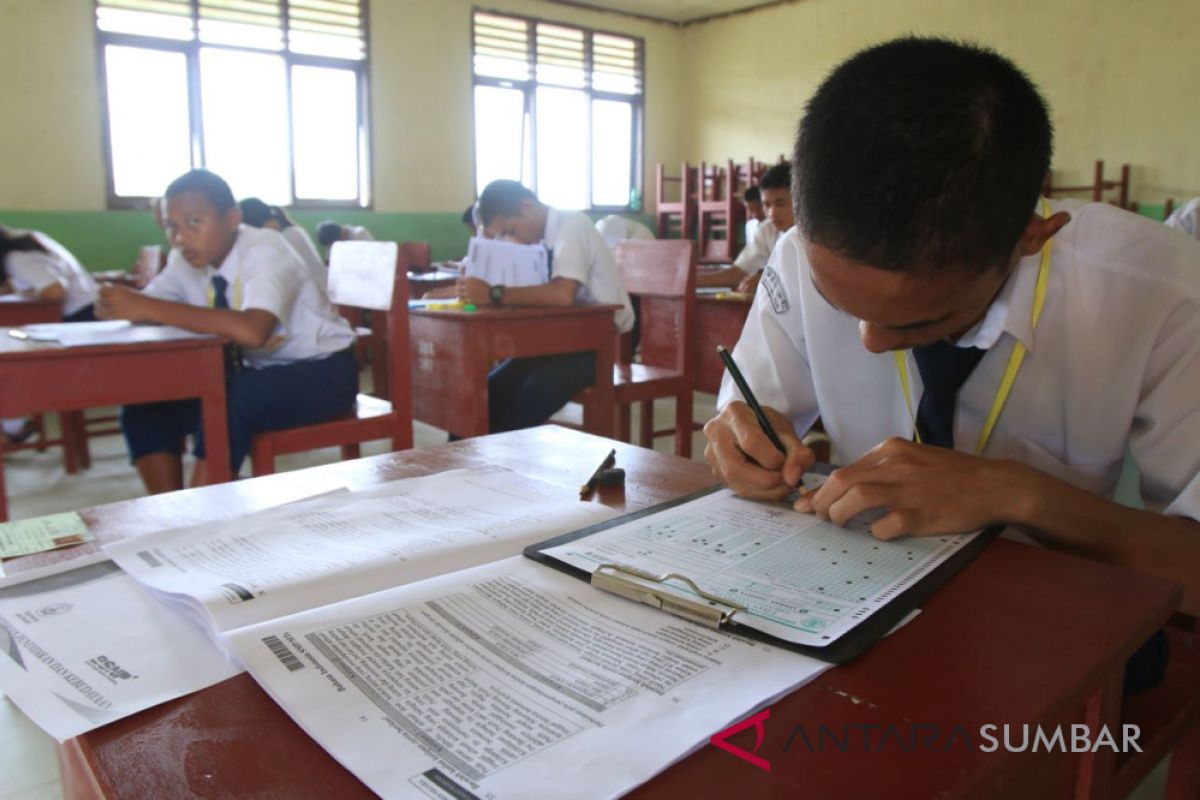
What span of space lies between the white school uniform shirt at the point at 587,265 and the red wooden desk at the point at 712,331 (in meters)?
0.32

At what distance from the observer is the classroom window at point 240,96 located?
573 centimetres

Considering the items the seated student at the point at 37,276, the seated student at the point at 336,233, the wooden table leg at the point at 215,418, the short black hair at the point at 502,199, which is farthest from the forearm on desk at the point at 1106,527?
the seated student at the point at 336,233

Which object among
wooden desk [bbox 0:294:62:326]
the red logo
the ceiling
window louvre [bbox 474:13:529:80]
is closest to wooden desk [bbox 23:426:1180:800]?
the red logo

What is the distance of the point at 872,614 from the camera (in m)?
0.57

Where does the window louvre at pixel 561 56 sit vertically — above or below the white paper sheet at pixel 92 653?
above

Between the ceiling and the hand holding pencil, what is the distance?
759 cm

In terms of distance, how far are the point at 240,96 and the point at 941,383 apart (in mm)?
6275

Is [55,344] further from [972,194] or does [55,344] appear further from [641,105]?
[641,105]

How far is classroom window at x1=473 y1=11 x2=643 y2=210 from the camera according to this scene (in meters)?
7.34

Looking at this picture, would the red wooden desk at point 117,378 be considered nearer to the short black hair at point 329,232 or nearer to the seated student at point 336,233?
the seated student at point 336,233

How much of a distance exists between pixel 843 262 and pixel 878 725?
0.36 metres

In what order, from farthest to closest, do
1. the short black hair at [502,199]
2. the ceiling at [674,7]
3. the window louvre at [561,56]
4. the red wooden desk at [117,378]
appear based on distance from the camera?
the ceiling at [674,7], the window louvre at [561,56], the short black hair at [502,199], the red wooden desk at [117,378]

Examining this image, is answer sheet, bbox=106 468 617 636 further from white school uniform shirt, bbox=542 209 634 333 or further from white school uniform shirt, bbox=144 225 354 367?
white school uniform shirt, bbox=542 209 634 333

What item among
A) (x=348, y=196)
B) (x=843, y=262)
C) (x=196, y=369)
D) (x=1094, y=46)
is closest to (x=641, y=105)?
(x=348, y=196)
